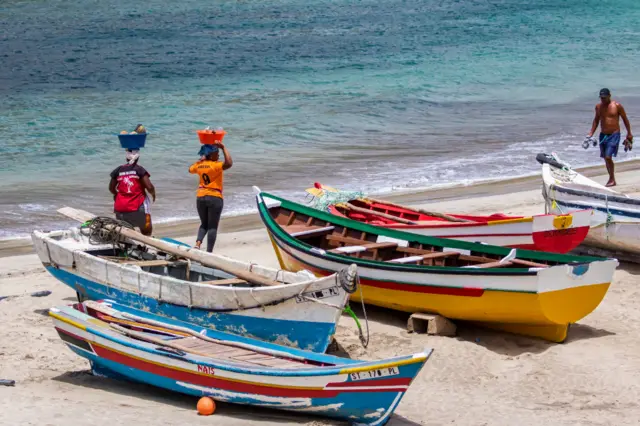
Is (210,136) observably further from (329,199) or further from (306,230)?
(329,199)

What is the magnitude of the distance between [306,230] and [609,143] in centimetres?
621

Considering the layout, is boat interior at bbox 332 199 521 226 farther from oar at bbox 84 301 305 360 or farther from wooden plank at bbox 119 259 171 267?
oar at bbox 84 301 305 360

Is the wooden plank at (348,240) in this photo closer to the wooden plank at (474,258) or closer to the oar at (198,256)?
the wooden plank at (474,258)

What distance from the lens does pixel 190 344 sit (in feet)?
25.0

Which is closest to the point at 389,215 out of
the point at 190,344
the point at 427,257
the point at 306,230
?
the point at 306,230

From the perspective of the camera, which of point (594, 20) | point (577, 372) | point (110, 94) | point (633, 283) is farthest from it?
point (594, 20)

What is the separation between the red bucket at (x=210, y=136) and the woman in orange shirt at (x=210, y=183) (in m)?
0.07

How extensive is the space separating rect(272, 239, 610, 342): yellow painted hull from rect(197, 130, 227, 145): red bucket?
2221mm

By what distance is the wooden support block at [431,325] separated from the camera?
8.87m

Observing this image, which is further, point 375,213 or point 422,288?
point 375,213

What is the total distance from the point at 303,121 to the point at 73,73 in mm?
12929

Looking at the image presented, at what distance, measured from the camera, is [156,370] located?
23.9ft

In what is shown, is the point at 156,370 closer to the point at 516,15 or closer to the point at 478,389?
the point at 478,389

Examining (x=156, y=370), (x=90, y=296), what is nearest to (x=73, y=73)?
A: (x=90, y=296)
